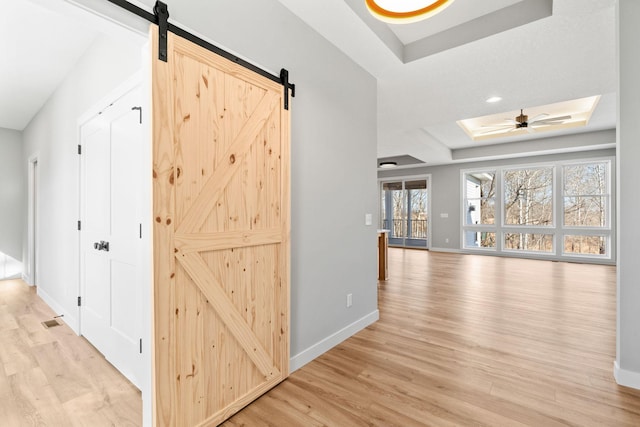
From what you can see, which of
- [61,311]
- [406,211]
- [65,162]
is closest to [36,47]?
[65,162]

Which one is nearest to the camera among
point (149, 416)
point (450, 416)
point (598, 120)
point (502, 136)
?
point (149, 416)

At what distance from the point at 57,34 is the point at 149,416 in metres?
3.23

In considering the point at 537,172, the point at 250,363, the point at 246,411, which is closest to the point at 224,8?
the point at 250,363

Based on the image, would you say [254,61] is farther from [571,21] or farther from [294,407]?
[571,21]

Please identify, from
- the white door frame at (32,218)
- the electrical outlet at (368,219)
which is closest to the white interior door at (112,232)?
the electrical outlet at (368,219)

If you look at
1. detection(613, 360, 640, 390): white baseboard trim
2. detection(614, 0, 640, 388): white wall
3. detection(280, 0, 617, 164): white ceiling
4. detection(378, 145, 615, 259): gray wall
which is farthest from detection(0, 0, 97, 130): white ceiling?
detection(378, 145, 615, 259): gray wall

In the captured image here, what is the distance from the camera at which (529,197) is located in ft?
26.3

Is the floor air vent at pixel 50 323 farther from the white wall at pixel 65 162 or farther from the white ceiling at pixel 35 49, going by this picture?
the white ceiling at pixel 35 49

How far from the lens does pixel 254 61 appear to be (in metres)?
2.01

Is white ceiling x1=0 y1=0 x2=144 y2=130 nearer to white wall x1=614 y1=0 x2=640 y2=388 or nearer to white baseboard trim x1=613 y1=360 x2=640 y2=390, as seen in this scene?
white wall x1=614 y1=0 x2=640 y2=388

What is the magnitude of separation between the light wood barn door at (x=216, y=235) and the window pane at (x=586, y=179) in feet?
27.3

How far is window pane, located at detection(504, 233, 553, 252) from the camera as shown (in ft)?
25.2

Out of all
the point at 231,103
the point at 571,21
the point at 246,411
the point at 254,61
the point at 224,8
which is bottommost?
the point at 246,411

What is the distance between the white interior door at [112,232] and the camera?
2.12m
